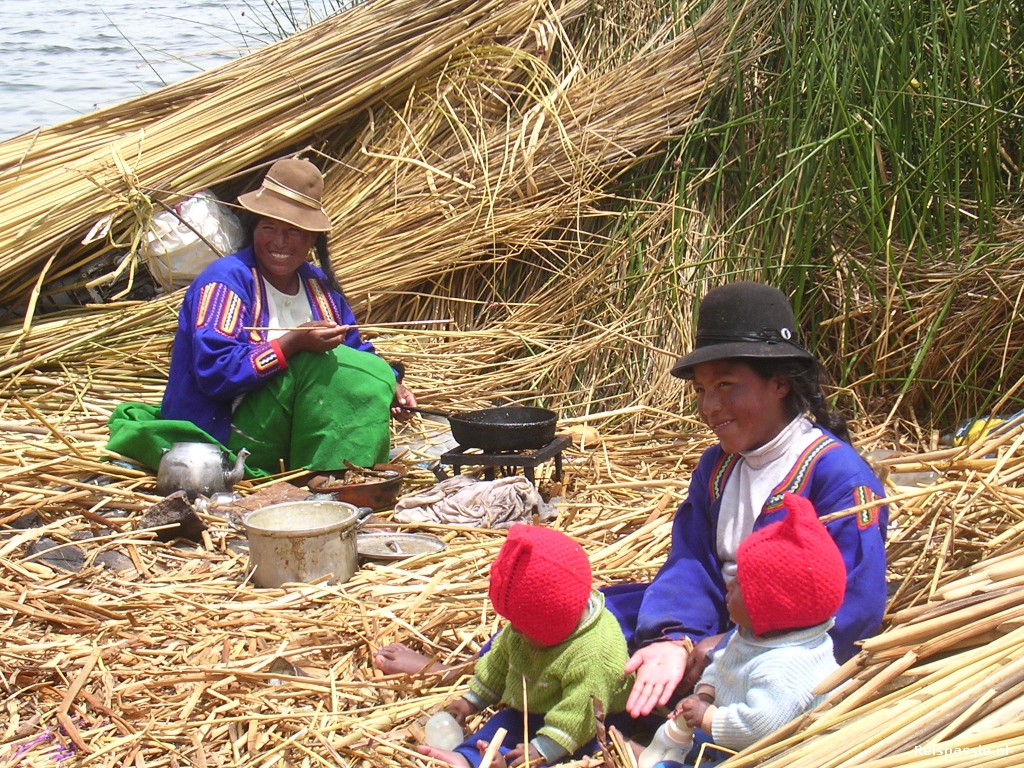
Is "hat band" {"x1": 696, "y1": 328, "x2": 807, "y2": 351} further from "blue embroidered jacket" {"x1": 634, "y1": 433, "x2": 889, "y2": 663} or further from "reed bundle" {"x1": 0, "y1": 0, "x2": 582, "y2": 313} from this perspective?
"reed bundle" {"x1": 0, "y1": 0, "x2": 582, "y2": 313}

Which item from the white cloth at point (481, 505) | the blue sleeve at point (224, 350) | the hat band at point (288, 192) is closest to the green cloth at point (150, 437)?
the blue sleeve at point (224, 350)

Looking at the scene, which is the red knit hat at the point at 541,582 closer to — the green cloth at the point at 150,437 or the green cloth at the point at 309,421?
the green cloth at the point at 309,421

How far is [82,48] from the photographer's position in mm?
11547

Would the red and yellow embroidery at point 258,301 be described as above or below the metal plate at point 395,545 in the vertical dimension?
above

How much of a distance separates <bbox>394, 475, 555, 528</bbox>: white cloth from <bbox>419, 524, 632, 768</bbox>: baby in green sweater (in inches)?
53.8

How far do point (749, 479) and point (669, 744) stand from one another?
483 mm

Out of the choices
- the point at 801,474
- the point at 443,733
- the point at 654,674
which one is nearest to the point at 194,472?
the point at 443,733

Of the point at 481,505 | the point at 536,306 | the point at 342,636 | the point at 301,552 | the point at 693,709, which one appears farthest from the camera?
the point at 536,306

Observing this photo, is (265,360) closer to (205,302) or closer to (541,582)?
(205,302)

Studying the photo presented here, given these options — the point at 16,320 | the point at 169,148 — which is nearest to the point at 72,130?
the point at 169,148

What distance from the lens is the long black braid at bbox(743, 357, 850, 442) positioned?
6.78 feet

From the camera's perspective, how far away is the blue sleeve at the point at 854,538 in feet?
6.25

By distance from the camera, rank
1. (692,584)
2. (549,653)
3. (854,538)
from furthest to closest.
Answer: (692,584) < (549,653) < (854,538)

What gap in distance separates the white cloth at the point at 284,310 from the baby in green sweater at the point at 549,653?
7.08 ft
